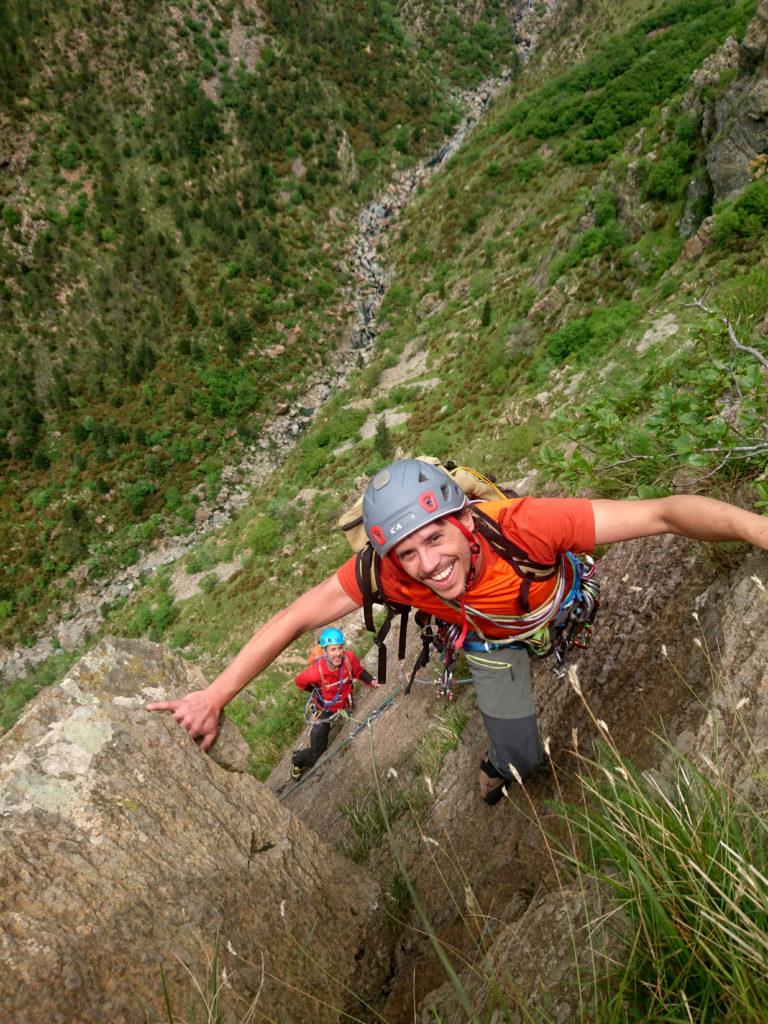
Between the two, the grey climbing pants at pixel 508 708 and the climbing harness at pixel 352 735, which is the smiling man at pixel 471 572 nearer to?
the grey climbing pants at pixel 508 708

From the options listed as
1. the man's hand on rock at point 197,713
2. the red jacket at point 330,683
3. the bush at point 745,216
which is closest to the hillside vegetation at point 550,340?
the bush at point 745,216

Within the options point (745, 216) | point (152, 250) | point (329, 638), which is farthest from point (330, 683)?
point (152, 250)

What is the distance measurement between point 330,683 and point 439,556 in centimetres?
518

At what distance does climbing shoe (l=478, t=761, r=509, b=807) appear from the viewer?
11.7 feet

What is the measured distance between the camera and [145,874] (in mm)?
2336

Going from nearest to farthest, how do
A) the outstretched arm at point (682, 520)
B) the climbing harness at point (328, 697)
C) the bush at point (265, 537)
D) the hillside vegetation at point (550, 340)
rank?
the outstretched arm at point (682, 520), the hillside vegetation at point (550, 340), the climbing harness at point (328, 697), the bush at point (265, 537)

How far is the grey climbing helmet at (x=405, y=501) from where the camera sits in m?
2.93

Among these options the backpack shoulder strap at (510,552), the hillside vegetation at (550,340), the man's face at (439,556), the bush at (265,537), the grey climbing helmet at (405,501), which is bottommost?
the bush at (265,537)

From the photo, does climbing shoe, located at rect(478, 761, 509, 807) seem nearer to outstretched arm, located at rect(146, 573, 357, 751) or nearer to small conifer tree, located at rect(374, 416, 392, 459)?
outstretched arm, located at rect(146, 573, 357, 751)

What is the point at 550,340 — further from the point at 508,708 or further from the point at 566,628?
the point at 508,708

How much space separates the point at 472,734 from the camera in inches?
175

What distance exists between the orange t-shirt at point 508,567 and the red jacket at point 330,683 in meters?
4.44

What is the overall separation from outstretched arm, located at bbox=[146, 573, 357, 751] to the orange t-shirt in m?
0.34

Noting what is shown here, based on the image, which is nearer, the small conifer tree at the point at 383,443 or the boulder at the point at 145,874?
the boulder at the point at 145,874
